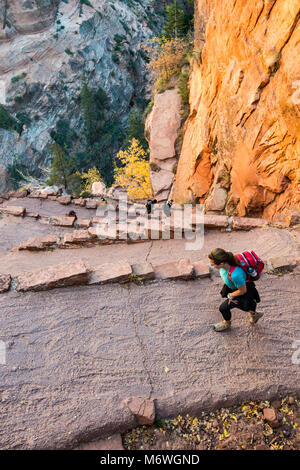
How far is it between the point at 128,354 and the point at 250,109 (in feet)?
29.0

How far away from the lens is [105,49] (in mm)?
49344

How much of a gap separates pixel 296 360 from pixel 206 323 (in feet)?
4.64

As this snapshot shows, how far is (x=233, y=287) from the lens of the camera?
386 cm

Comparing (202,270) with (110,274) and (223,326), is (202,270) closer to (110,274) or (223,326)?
(223,326)

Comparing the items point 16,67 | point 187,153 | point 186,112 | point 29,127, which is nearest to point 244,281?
point 187,153

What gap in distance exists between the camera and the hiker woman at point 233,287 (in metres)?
3.49

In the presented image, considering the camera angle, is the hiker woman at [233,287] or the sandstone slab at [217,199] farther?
the sandstone slab at [217,199]

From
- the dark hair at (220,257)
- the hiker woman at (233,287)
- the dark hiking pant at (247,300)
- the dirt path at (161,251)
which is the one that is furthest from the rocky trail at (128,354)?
the dark hair at (220,257)

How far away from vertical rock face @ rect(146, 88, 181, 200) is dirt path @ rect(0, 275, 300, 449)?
15.6 metres

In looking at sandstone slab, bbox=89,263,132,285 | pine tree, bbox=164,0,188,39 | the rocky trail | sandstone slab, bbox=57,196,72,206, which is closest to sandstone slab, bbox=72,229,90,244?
sandstone slab, bbox=89,263,132,285

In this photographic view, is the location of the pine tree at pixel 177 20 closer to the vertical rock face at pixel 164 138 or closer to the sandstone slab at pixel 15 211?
the vertical rock face at pixel 164 138

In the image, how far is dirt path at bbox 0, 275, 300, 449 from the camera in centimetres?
318

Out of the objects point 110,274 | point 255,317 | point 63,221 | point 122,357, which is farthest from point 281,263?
point 63,221

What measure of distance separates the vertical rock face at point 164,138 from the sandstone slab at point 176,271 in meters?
14.6
